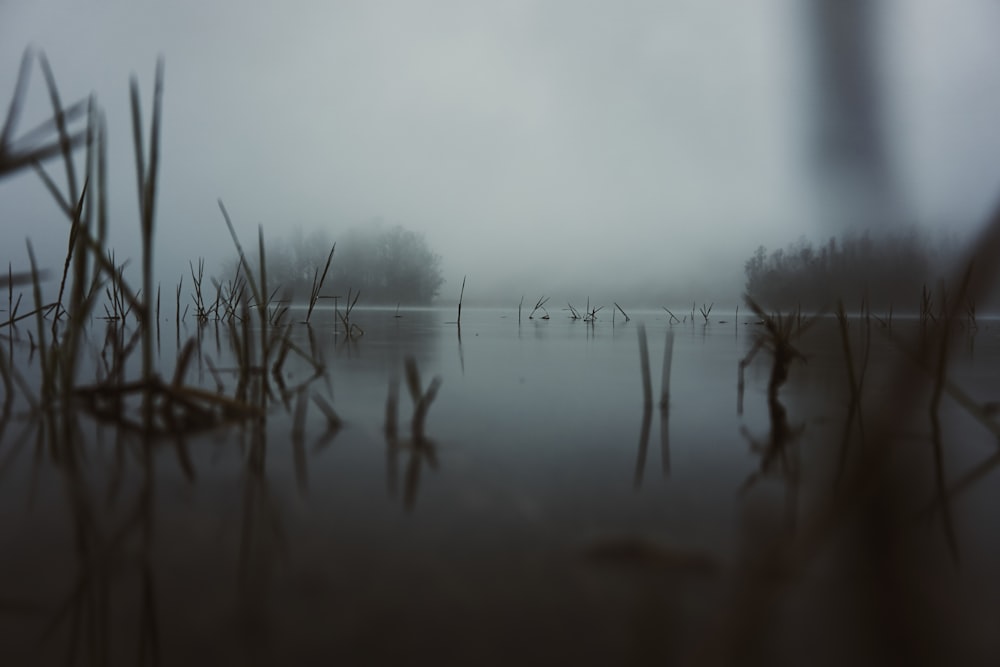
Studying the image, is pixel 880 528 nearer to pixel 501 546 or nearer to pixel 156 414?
pixel 501 546

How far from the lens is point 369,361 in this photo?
1.65 m

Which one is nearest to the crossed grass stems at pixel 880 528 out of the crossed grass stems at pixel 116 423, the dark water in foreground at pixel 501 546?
the dark water in foreground at pixel 501 546

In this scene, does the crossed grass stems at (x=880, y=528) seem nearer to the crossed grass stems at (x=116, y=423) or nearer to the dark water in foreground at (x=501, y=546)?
the dark water in foreground at (x=501, y=546)

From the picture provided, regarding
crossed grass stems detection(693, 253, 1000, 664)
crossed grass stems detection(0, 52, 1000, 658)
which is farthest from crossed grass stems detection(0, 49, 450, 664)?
crossed grass stems detection(693, 253, 1000, 664)

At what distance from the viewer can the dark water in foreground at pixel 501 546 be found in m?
0.28

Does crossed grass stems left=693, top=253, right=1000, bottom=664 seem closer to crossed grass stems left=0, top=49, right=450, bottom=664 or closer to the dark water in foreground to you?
the dark water in foreground

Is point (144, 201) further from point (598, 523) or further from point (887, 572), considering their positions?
point (887, 572)

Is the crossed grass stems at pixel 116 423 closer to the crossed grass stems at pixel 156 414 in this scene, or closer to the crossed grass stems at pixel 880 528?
the crossed grass stems at pixel 156 414

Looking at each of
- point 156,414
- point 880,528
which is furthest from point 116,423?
point 880,528

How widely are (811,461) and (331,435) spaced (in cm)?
58

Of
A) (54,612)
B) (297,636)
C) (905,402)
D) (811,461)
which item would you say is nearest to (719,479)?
(811,461)

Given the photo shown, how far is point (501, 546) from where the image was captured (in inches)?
14.9

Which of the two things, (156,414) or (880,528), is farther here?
(156,414)

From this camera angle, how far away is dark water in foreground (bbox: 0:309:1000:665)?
0.28m
